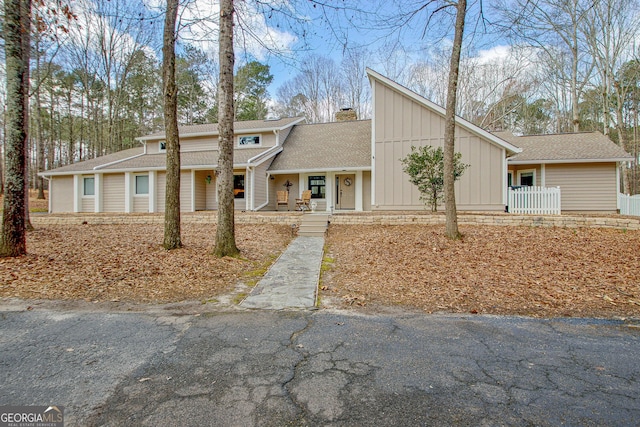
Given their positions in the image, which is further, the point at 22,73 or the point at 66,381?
the point at 22,73

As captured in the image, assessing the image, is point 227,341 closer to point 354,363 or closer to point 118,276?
point 354,363

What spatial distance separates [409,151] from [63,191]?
18.8 meters

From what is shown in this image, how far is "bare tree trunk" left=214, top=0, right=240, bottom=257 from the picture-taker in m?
6.54

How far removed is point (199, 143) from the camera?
18.2 m

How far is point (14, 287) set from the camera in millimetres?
4887

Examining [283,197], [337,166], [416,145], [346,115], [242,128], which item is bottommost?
[283,197]

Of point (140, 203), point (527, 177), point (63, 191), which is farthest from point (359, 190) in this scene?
point (63, 191)

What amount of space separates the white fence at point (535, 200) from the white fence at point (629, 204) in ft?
12.6

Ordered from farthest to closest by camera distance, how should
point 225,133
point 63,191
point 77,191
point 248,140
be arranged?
point 248,140
point 63,191
point 77,191
point 225,133

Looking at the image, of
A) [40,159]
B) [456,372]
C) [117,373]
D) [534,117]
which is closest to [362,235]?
[456,372]

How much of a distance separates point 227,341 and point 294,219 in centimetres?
819

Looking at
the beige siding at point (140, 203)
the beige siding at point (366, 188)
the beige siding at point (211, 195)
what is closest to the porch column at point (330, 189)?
the beige siding at point (366, 188)

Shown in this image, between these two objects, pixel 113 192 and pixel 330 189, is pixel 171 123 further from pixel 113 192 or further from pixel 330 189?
pixel 113 192

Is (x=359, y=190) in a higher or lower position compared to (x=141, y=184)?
lower
